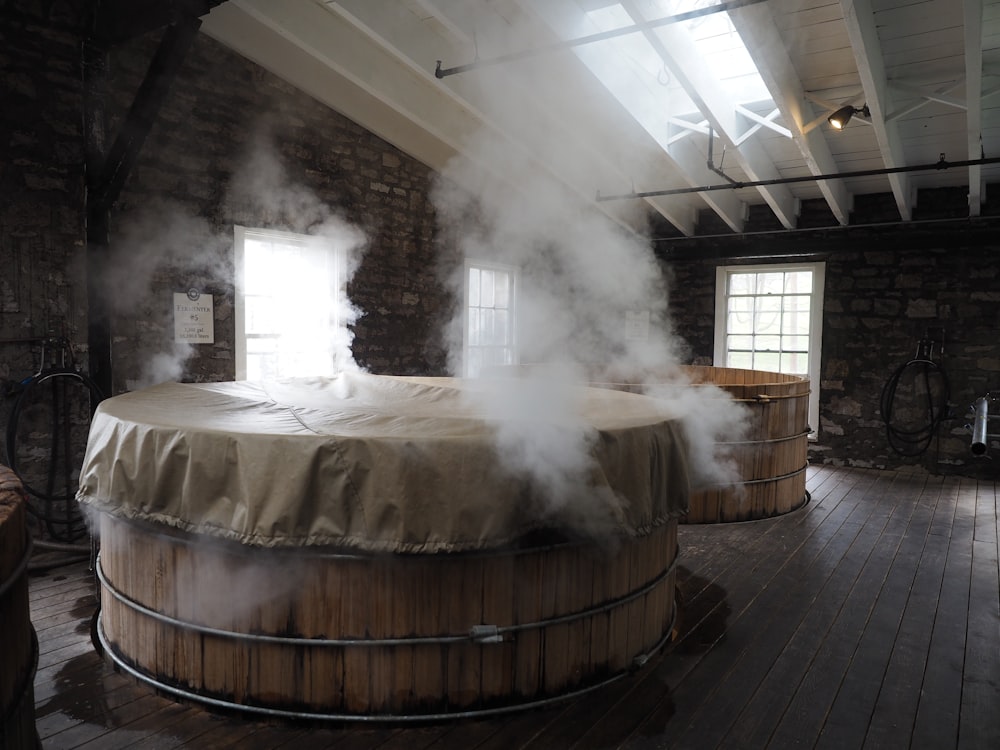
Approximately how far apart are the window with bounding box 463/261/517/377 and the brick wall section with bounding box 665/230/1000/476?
11.4ft

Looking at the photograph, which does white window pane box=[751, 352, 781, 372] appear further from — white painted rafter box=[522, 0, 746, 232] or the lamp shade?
the lamp shade

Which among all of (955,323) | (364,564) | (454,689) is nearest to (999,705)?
(454,689)

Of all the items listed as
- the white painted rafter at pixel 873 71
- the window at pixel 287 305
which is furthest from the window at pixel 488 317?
the white painted rafter at pixel 873 71

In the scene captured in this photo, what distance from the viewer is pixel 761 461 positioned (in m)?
5.03

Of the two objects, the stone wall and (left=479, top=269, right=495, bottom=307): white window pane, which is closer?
the stone wall

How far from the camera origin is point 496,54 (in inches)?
174

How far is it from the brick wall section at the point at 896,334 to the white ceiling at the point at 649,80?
2.01ft

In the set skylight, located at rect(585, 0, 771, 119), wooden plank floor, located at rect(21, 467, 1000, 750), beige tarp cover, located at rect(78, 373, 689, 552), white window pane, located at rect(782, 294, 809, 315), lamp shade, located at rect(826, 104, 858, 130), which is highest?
skylight, located at rect(585, 0, 771, 119)

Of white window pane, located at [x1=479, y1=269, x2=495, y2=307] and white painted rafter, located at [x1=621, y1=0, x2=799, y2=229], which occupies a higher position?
white painted rafter, located at [x1=621, y1=0, x2=799, y2=229]

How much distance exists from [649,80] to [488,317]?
2.86m

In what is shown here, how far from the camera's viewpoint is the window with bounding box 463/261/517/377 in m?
6.86

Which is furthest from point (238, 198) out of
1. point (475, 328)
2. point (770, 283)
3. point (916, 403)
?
point (916, 403)

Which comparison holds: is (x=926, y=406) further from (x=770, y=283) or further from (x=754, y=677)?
(x=754, y=677)

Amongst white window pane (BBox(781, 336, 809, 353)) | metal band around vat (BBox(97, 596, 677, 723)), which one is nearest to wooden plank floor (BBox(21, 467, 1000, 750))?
metal band around vat (BBox(97, 596, 677, 723))
